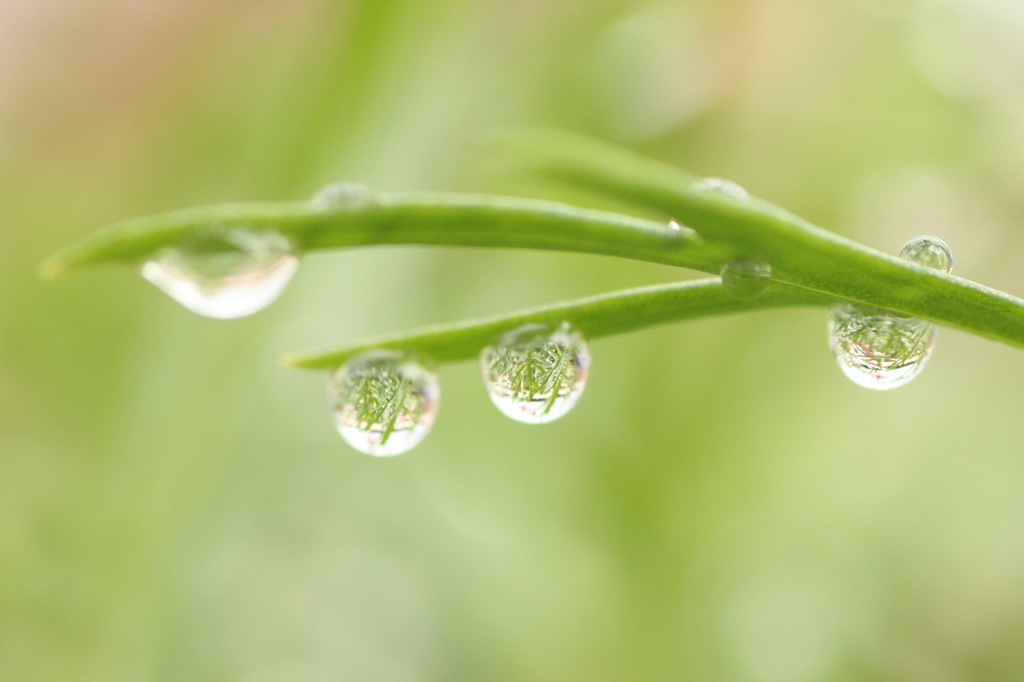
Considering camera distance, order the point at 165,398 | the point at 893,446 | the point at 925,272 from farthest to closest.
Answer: the point at 893,446
the point at 165,398
the point at 925,272

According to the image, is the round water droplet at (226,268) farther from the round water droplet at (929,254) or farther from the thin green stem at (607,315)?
the round water droplet at (929,254)

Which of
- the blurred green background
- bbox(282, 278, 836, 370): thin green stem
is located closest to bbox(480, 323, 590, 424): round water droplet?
bbox(282, 278, 836, 370): thin green stem

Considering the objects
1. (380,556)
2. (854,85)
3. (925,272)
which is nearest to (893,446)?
(854,85)

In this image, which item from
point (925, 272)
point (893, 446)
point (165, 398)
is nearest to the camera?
point (925, 272)

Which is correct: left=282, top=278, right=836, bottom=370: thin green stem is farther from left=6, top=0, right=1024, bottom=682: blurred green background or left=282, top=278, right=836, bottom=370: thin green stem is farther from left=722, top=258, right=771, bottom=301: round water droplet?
left=6, top=0, right=1024, bottom=682: blurred green background

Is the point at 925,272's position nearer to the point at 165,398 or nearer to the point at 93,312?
the point at 165,398

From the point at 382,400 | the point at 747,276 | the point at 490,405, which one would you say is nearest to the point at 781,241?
the point at 747,276
